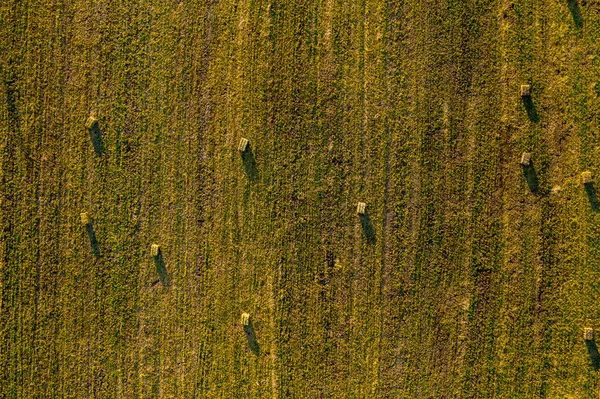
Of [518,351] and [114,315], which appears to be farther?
[114,315]

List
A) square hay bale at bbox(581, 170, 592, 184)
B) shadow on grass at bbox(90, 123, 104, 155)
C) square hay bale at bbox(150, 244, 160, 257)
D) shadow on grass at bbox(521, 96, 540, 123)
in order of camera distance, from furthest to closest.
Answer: shadow on grass at bbox(90, 123, 104, 155) < square hay bale at bbox(150, 244, 160, 257) < shadow on grass at bbox(521, 96, 540, 123) < square hay bale at bbox(581, 170, 592, 184)

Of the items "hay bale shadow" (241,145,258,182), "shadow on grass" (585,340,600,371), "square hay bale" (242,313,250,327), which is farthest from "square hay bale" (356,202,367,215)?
"shadow on grass" (585,340,600,371)

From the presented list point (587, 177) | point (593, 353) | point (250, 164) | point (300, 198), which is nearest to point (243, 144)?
point (250, 164)

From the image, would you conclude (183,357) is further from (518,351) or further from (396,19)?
(396,19)

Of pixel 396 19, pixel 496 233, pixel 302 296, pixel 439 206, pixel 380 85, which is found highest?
pixel 396 19

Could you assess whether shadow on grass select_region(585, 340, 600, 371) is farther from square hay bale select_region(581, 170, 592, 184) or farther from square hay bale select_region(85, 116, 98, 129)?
square hay bale select_region(85, 116, 98, 129)

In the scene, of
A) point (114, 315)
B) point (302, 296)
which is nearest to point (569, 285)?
point (302, 296)

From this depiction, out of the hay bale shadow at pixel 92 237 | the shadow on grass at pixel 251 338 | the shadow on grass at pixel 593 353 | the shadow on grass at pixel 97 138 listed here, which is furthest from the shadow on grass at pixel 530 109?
the hay bale shadow at pixel 92 237

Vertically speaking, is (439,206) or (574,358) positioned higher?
(439,206)
